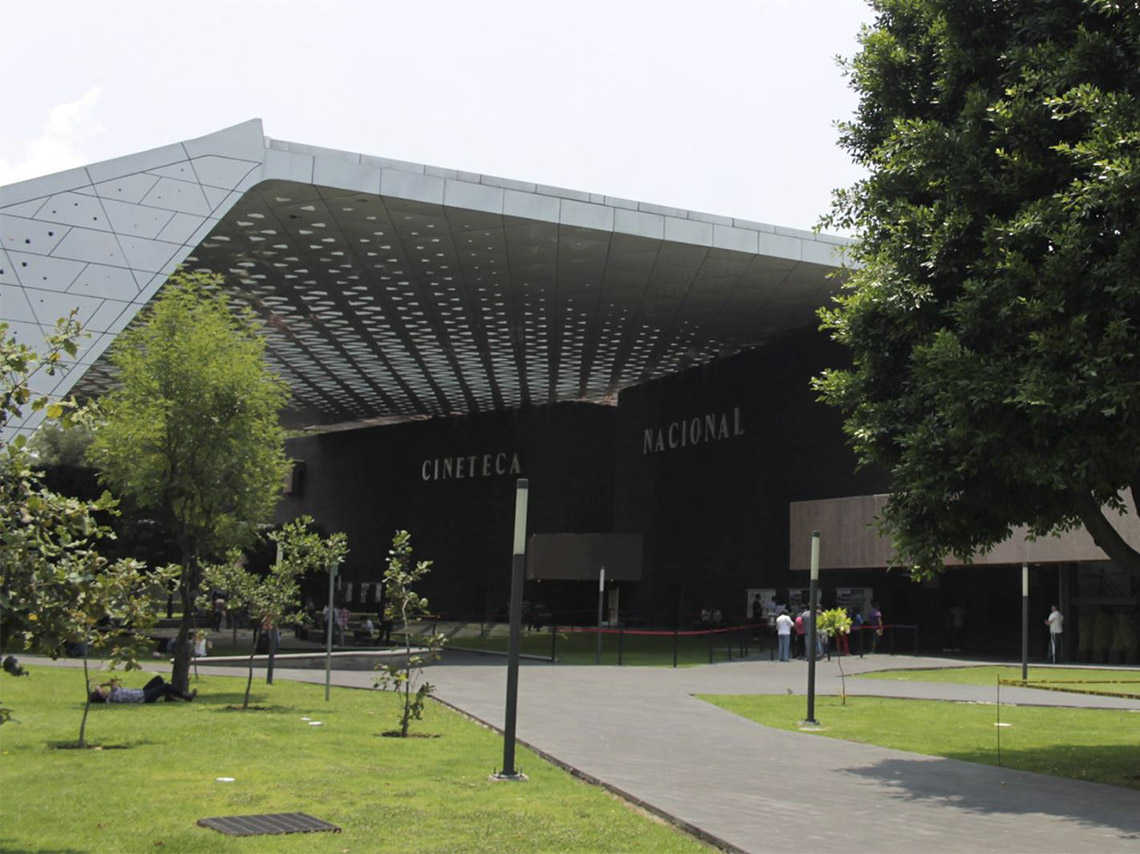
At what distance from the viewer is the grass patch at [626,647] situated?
103 feet

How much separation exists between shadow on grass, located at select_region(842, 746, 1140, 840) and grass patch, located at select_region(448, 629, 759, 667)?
684 inches

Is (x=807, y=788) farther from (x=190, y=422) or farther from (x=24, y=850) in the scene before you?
(x=190, y=422)

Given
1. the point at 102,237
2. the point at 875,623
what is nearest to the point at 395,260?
the point at 102,237

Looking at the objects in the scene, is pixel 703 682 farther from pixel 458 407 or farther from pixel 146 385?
pixel 458 407

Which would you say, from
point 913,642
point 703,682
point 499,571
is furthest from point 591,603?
point 703,682

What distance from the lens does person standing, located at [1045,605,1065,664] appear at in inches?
1240

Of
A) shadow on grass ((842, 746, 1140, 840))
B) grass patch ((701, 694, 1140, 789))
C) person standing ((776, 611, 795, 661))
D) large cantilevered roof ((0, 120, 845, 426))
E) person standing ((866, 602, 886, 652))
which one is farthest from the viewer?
person standing ((866, 602, 886, 652))

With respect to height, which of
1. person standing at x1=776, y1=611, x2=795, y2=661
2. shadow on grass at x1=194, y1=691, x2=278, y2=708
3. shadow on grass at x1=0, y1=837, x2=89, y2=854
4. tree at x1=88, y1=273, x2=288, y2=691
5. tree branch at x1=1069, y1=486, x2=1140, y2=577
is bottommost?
shadow on grass at x1=194, y1=691, x2=278, y2=708

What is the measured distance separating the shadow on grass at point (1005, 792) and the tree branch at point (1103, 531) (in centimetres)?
241

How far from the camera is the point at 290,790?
9164 millimetres

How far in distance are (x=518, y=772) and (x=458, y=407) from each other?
5298cm

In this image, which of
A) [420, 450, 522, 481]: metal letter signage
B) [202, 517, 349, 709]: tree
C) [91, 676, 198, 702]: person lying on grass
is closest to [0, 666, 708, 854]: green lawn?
[91, 676, 198, 702]: person lying on grass

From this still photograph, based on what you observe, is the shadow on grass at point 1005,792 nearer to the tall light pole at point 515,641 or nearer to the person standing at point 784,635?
the tall light pole at point 515,641

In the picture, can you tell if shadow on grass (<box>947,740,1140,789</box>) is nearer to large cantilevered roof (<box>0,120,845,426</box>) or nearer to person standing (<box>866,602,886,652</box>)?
large cantilevered roof (<box>0,120,845,426</box>)
